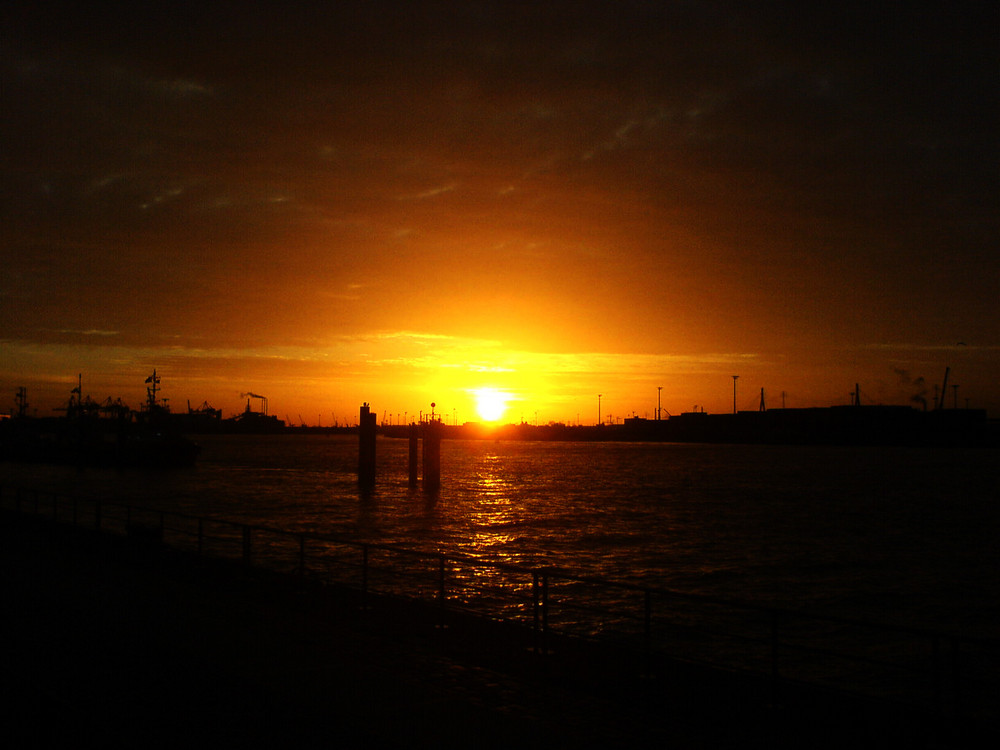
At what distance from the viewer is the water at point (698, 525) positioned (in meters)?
32.6

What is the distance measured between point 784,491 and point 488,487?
34.5 metres

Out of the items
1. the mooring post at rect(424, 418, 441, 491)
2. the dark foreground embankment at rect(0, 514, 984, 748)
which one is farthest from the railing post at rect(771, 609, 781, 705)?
the mooring post at rect(424, 418, 441, 491)

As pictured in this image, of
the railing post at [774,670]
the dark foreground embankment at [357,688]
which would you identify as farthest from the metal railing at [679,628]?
the railing post at [774,670]

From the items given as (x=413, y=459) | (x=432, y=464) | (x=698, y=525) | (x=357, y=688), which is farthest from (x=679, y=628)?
(x=413, y=459)

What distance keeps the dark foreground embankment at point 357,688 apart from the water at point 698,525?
2072cm

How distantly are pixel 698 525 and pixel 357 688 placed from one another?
158ft

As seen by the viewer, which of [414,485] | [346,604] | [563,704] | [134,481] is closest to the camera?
[563,704]

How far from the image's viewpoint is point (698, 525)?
54688mm

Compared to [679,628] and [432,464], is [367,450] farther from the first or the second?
[679,628]

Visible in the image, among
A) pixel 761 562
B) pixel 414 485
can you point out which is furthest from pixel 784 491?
pixel 761 562

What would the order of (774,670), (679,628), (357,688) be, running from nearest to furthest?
(774,670)
(357,688)
(679,628)

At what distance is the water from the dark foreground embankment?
20722 mm

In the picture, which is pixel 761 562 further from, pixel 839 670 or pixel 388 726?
pixel 388 726

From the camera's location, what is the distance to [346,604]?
14.5m
